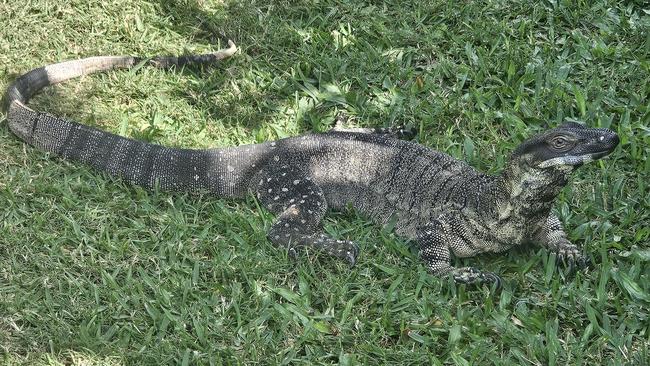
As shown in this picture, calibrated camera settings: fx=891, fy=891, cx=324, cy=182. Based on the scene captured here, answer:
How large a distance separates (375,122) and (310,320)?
8.25 ft

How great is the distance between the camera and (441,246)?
6.00 m

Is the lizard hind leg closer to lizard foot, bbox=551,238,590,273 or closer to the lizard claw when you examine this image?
the lizard claw

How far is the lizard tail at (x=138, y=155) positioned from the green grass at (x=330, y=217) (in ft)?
0.37

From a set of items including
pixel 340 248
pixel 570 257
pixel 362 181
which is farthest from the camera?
pixel 362 181

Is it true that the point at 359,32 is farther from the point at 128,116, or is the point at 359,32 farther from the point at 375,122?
the point at 128,116

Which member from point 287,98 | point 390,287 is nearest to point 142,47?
point 287,98

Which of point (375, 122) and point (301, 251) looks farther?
point (375, 122)

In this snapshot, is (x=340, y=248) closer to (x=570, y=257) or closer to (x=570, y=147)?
(x=570, y=257)

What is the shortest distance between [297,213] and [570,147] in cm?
202

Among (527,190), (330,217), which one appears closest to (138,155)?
(330,217)

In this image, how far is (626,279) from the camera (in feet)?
18.5

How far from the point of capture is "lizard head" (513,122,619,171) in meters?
5.39

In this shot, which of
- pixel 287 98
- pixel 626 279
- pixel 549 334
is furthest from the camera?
pixel 287 98

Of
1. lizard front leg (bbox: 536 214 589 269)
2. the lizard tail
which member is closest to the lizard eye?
lizard front leg (bbox: 536 214 589 269)
